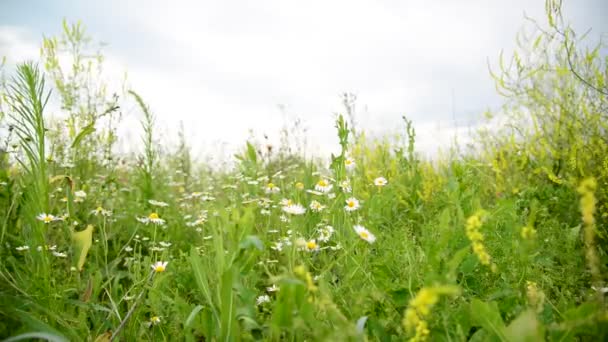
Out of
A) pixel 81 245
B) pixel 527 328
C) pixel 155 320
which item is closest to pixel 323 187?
pixel 155 320

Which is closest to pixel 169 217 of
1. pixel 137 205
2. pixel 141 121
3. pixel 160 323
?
pixel 137 205

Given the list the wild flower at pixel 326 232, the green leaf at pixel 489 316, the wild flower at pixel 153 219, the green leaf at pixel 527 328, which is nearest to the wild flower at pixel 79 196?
the wild flower at pixel 153 219

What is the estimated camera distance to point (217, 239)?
1352 mm

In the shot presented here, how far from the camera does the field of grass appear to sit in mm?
1206

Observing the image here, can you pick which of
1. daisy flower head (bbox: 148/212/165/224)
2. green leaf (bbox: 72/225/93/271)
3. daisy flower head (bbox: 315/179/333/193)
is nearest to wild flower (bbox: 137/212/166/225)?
daisy flower head (bbox: 148/212/165/224)

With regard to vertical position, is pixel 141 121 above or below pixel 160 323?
above

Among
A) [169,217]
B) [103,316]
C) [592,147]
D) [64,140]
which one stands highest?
[64,140]

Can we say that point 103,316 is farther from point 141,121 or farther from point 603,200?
Result: point 603,200

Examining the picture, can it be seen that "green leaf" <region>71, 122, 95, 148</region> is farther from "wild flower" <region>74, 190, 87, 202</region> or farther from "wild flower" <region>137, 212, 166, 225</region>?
"wild flower" <region>74, 190, 87, 202</region>

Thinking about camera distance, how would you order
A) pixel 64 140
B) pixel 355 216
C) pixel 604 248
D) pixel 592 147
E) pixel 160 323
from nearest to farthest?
pixel 160 323, pixel 604 248, pixel 355 216, pixel 592 147, pixel 64 140

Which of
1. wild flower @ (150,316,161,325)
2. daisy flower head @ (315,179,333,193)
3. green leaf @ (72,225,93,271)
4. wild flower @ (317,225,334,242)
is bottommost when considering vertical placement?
wild flower @ (150,316,161,325)

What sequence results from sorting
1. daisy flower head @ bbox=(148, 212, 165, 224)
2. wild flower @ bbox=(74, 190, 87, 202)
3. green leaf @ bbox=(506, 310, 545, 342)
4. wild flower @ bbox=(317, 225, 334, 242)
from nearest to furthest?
green leaf @ bbox=(506, 310, 545, 342) < wild flower @ bbox=(317, 225, 334, 242) < daisy flower head @ bbox=(148, 212, 165, 224) < wild flower @ bbox=(74, 190, 87, 202)

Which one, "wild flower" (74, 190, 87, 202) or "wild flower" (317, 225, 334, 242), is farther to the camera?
"wild flower" (74, 190, 87, 202)

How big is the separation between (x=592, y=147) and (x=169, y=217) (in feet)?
10.6
